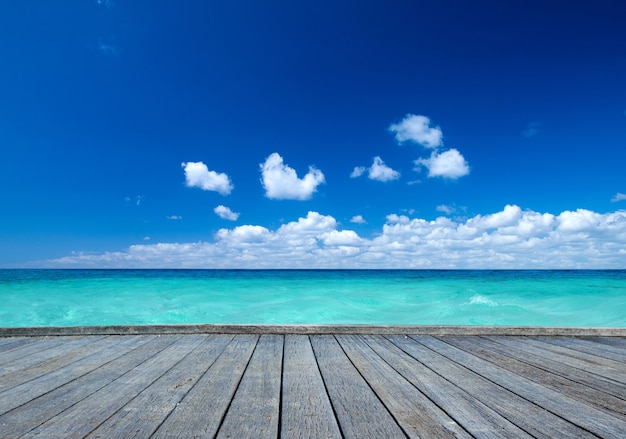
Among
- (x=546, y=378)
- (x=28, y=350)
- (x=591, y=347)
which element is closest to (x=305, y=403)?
(x=546, y=378)

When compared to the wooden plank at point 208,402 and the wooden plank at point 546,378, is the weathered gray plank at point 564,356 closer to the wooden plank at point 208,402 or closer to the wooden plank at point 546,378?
the wooden plank at point 546,378

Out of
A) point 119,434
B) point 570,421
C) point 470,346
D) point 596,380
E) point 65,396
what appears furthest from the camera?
point 470,346

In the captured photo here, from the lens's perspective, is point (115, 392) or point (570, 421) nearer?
point (570, 421)

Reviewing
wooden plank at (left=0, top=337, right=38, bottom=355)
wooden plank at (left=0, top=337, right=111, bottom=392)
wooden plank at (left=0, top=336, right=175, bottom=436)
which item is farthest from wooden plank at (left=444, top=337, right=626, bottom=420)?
wooden plank at (left=0, top=337, right=38, bottom=355)

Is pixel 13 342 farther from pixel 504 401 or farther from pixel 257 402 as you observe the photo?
pixel 504 401

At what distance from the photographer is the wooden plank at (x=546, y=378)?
1662 mm

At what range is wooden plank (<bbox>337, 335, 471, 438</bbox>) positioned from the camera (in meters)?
1.37

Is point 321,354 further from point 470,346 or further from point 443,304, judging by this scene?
point 443,304

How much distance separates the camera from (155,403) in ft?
5.35

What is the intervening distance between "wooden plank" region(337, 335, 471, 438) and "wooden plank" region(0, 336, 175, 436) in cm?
146

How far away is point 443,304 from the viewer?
13.2 meters

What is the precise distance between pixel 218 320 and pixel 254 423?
1038cm

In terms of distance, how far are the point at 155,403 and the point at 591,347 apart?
3239 millimetres

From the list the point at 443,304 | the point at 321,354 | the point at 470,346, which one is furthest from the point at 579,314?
the point at 321,354
